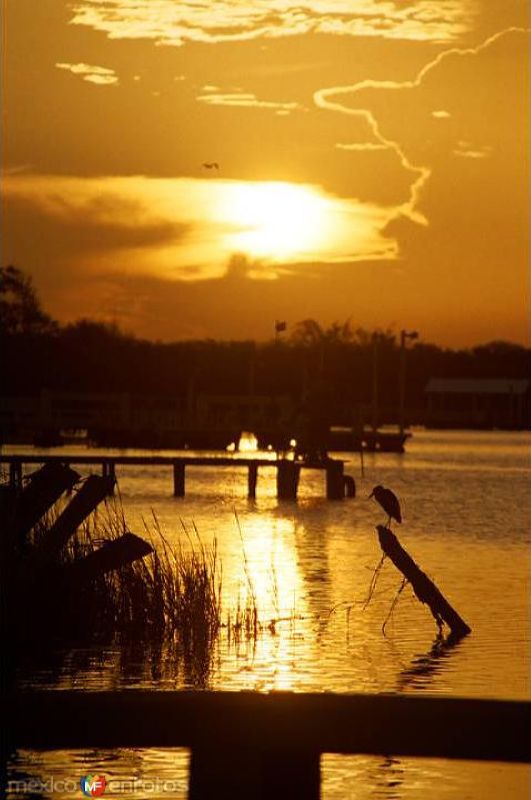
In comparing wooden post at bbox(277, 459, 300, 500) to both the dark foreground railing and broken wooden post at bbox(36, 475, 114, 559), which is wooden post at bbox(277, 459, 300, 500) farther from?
the dark foreground railing

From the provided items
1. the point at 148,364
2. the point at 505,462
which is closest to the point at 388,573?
the point at 505,462

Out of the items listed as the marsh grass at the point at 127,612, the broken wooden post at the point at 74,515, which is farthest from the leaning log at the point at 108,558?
the broken wooden post at the point at 74,515

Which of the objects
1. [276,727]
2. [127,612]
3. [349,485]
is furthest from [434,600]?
[349,485]

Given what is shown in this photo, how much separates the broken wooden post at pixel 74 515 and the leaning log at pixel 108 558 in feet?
1.48

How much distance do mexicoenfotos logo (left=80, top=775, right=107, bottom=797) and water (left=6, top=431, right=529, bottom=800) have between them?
10.8 inches

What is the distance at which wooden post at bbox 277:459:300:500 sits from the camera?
5375 centimetres

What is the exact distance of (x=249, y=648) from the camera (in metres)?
18.5

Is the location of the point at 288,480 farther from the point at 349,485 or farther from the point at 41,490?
the point at 41,490

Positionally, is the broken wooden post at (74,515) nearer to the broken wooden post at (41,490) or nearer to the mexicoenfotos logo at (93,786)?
the broken wooden post at (41,490)

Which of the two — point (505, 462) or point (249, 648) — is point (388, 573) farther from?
point (505, 462)

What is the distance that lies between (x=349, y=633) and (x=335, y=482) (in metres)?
34.6

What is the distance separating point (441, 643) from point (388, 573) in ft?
28.0

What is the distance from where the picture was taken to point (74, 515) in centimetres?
1811

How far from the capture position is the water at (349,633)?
11.9 meters
